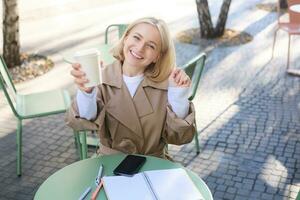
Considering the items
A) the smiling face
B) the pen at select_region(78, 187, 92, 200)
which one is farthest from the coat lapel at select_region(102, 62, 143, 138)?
the pen at select_region(78, 187, 92, 200)

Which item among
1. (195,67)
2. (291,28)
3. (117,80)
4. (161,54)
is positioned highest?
(161,54)

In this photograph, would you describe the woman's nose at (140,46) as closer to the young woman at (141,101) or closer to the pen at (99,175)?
the young woman at (141,101)

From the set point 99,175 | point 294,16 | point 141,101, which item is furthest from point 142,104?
point 294,16

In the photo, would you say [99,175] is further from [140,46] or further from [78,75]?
[140,46]

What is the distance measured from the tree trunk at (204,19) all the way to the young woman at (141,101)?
582 cm

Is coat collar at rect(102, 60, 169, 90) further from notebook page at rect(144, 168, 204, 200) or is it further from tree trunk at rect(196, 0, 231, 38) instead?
tree trunk at rect(196, 0, 231, 38)

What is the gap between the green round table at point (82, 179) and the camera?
2016 millimetres

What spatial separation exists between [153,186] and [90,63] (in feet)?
2.10

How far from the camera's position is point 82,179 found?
2137mm

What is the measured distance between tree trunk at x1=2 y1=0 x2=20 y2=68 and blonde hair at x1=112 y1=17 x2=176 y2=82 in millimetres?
4372

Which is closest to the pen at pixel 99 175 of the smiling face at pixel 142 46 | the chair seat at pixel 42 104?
the smiling face at pixel 142 46

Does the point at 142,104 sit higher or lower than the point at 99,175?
higher

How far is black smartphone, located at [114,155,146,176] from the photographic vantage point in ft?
6.98

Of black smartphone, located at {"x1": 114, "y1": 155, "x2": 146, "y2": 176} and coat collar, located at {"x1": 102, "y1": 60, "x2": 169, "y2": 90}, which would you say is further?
coat collar, located at {"x1": 102, "y1": 60, "x2": 169, "y2": 90}
